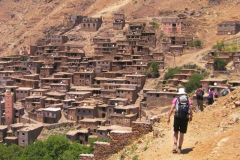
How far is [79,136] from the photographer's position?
29.4 metres

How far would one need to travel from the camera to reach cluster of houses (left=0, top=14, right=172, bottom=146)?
3052cm

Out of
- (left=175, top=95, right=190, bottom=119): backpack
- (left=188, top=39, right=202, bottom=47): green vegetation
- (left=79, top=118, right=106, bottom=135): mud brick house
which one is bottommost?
(left=79, top=118, right=106, bottom=135): mud brick house

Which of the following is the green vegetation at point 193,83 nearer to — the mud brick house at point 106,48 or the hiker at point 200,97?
the mud brick house at point 106,48

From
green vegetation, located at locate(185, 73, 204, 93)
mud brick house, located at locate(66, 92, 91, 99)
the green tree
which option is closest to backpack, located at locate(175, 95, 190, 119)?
the green tree

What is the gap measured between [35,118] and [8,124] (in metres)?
2.24

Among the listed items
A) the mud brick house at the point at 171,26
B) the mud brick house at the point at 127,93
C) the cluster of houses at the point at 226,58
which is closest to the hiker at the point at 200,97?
the mud brick house at the point at 127,93

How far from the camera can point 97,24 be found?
4950 cm

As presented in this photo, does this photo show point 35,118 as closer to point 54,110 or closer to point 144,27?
point 54,110

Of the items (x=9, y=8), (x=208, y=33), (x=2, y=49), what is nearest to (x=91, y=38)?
(x=208, y=33)

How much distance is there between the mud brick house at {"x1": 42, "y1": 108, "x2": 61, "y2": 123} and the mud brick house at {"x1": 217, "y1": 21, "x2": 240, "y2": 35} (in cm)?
2134

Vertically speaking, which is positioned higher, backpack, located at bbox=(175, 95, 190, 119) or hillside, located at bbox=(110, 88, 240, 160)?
backpack, located at bbox=(175, 95, 190, 119)

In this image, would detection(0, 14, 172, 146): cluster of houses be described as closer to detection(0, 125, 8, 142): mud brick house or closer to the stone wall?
detection(0, 125, 8, 142): mud brick house

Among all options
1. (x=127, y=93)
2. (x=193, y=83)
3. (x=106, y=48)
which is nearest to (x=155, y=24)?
(x=106, y=48)

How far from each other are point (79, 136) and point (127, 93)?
19.3ft
